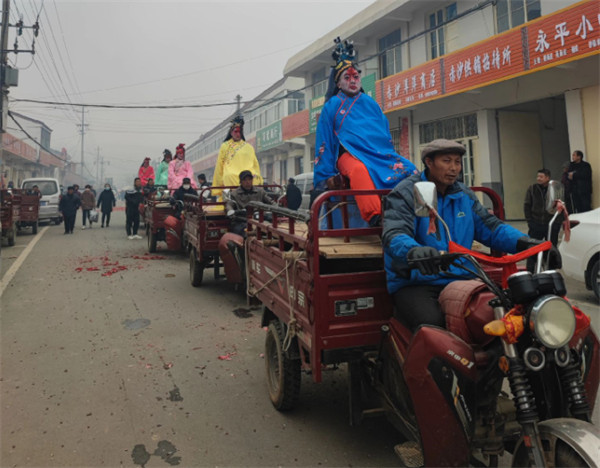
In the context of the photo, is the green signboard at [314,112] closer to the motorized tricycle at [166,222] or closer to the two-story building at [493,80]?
the two-story building at [493,80]

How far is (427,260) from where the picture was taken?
1.91 m

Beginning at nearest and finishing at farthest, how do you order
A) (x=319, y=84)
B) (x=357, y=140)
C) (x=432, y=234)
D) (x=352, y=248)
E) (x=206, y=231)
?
(x=432, y=234), (x=352, y=248), (x=357, y=140), (x=206, y=231), (x=319, y=84)

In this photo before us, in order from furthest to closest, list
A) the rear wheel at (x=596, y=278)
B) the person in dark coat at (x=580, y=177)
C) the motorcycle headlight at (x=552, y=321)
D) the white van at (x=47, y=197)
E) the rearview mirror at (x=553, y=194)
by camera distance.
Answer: the white van at (x=47, y=197) → the person in dark coat at (x=580, y=177) → the rear wheel at (x=596, y=278) → the rearview mirror at (x=553, y=194) → the motorcycle headlight at (x=552, y=321)

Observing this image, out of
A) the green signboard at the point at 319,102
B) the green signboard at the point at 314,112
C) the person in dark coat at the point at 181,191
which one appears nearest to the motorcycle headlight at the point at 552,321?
the person in dark coat at the point at 181,191

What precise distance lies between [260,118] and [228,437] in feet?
108

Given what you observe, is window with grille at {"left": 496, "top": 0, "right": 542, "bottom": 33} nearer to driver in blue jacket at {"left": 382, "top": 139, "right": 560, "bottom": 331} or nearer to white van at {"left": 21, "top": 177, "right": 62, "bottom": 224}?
driver in blue jacket at {"left": 382, "top": 139, "right": 560, "bottom": 331}

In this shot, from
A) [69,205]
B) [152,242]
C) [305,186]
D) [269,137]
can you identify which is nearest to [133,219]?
[69,205]

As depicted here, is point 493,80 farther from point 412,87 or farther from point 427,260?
point 427,260

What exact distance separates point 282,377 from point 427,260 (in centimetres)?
169

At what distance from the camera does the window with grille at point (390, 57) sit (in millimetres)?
16375

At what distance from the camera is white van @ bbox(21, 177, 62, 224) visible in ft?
60.4

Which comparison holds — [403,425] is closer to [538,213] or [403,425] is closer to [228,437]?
[228,437]

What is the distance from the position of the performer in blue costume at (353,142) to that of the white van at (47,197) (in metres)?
17.7

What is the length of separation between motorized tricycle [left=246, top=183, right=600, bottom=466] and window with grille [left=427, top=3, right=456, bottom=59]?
13.9 meters
